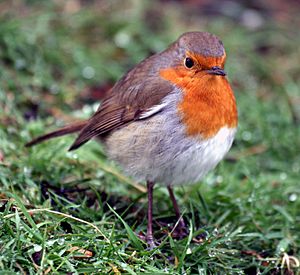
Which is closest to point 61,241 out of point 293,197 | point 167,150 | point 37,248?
point 37,248

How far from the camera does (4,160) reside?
4.02 m

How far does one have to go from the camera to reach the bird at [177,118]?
11.7 feet

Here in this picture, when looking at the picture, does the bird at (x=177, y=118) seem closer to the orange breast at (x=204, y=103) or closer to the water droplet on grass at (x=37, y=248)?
the orange breast at (x=204, y=103)

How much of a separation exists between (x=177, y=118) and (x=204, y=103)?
6.6 inches

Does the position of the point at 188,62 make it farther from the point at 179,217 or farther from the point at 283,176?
the point at 283,176

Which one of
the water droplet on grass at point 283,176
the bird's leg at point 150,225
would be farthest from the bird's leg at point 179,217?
the water droplet on grass at point 283,176

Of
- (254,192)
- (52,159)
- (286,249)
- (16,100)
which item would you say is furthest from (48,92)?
(286,249)

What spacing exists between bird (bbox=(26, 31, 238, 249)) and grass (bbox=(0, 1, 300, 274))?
26cm

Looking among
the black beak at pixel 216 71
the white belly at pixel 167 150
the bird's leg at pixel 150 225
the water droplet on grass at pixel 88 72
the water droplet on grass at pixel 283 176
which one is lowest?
the water droplet on grass at pixel 283 176

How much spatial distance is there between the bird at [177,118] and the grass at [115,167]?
26 centimetres

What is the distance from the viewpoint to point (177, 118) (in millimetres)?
3572

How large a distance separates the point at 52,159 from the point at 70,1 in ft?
8.00

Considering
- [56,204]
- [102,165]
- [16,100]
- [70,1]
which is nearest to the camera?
[56,204]

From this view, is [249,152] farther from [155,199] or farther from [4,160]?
[4,160]
